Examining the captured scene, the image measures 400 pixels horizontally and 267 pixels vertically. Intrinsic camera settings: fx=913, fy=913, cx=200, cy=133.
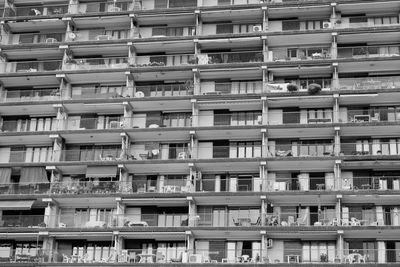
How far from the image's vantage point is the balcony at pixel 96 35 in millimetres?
79688

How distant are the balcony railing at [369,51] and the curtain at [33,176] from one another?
26.2m

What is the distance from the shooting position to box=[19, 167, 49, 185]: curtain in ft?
242

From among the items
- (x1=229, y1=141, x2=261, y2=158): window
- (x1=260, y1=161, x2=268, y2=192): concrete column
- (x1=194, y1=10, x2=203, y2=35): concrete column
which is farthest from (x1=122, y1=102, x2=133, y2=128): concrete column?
(x1=260, y1=161, x2=268, y2=192): concrete column

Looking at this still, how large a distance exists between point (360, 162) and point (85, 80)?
2463 cm

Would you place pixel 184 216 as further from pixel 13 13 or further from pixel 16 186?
pixel 13 13

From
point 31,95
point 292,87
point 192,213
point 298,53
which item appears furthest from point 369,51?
point 31,95

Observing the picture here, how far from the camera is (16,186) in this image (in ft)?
242

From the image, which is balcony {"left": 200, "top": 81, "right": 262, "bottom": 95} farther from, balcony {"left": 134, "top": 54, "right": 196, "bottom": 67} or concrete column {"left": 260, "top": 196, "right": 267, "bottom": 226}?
concrete column {"left": 260, "top": 196, "right": 267, "bottom": 226}

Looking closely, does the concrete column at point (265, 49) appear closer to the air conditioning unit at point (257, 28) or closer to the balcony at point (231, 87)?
the air conditioning unit at point (257, 28)

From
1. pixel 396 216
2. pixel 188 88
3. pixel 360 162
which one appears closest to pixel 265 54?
pixel 188 88

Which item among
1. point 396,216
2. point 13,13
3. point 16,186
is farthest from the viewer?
point 13,13

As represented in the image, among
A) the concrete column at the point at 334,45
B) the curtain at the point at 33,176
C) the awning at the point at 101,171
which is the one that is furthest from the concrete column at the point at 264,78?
the curtain at the point at 33,176

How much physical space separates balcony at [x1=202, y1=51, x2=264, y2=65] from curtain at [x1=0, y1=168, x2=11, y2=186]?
18224 millimetres

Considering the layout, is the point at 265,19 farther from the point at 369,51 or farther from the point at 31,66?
the point at 31,66
